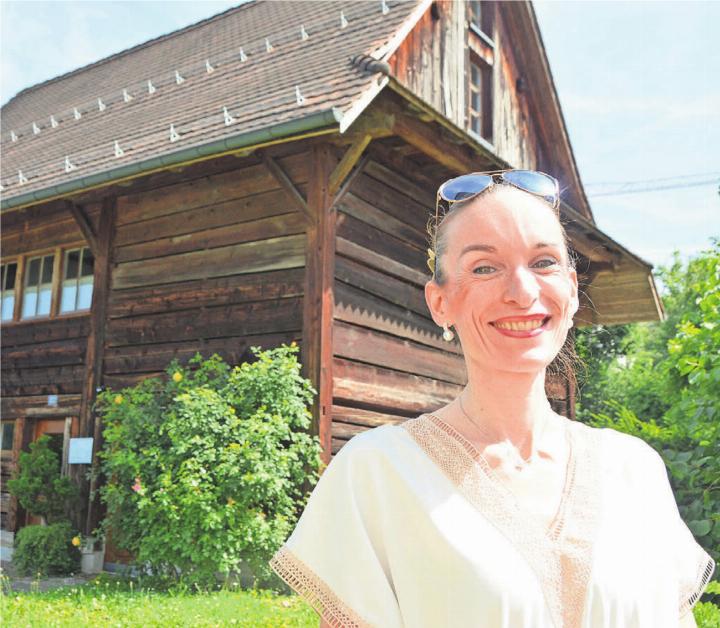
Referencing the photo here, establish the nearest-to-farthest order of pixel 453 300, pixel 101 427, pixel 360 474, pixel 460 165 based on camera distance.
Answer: pixel 360 474
pixel 453 300
pixel 460 165
pixel 101 427

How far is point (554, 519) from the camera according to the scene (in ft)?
5.34

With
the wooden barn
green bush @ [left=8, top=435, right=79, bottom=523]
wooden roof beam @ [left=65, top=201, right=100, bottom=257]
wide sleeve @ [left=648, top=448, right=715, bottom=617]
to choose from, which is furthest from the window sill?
wide sleeve @ [left=648, top=448, right=715, bottom=617]

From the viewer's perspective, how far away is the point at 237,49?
440 inches

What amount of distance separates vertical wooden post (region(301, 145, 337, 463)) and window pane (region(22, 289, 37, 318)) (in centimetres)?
513

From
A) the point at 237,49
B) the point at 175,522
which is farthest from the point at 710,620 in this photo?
the point at 237,49

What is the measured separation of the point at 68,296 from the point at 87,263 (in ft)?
1.78

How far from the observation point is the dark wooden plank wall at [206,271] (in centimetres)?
767

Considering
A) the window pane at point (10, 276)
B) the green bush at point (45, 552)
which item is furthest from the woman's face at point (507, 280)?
the window pane at point (10, 276)

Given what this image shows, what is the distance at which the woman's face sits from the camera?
1676 mm

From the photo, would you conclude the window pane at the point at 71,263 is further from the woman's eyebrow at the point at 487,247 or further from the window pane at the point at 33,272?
the woman's eyebrow at the point at 487,247

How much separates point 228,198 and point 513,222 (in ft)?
22.5

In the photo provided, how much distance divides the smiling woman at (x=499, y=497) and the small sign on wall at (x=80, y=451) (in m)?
7.95

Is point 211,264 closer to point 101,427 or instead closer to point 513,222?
point 101,427

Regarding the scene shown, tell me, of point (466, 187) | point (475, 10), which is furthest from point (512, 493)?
point (475, 10)
